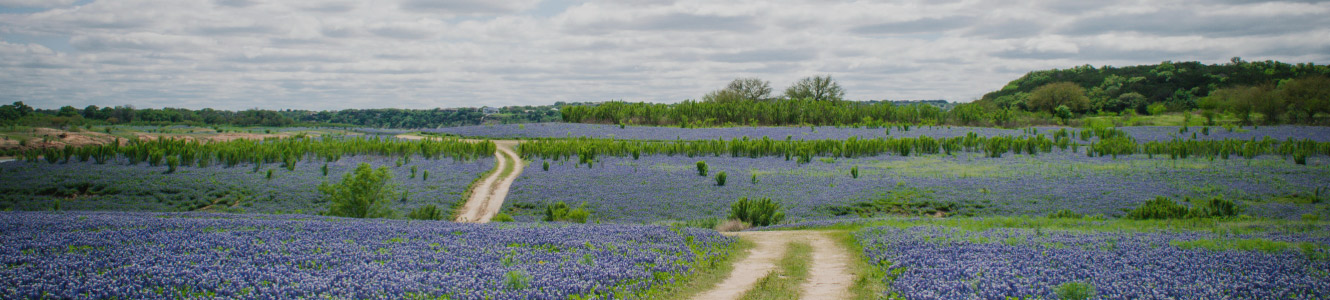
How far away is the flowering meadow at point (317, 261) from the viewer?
7.02m

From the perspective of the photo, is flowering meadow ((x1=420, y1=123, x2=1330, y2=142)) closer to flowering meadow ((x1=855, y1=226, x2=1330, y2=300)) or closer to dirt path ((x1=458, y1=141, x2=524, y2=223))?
dirt path ((x1=458, y1=141, x2=524, y2=223))

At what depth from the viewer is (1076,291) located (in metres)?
7.65

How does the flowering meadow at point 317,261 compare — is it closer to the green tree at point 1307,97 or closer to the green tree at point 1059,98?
the green tree at point 1307,97

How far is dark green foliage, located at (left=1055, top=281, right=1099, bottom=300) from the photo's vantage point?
24.8ft

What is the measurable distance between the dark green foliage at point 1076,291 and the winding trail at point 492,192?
18777 mm

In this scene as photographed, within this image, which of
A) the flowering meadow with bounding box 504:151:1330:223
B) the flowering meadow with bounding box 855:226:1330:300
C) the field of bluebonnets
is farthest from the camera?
the flowering meadow with bounding box 504:151:1330:223

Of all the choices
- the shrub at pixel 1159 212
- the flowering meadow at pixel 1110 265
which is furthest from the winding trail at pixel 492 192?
the shrub at pixel 1159 212

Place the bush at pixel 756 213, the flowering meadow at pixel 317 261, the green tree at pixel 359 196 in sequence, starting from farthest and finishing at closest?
the green tree at pixel 359 196 < the bush at pixel 756 213 < the flowering meadow at pixel 317 261

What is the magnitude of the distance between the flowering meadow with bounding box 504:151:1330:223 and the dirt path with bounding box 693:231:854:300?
887 cm

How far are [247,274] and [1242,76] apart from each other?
12850 cm

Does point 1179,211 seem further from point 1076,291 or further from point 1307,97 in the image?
point 1307,97

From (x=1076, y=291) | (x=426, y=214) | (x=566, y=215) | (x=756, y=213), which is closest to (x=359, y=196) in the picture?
(x=426, y=214)

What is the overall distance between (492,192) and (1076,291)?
2724 cm

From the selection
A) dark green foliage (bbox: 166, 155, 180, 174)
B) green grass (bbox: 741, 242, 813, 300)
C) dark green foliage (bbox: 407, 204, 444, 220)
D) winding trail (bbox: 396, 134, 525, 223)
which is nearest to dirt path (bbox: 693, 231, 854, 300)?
green grass (bbox: 741, 242, 813, 300)
